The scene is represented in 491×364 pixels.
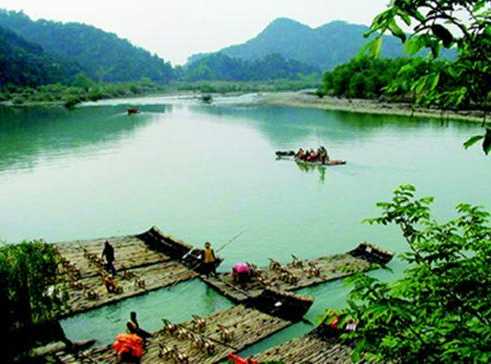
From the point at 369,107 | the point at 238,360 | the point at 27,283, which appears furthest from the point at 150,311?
the point at 369,107

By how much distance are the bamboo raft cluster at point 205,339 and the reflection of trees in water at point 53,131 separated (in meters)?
42.2

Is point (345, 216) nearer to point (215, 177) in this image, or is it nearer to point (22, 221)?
point (215, 177)

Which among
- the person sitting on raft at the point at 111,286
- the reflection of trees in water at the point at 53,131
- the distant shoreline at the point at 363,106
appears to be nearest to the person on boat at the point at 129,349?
the person sitting on raft at the point at 111,286

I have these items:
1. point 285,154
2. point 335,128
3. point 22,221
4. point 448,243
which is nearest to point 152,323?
point 448,243

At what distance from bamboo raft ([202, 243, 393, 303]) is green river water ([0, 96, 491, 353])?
1.77ft

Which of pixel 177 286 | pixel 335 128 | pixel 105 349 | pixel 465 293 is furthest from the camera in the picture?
pixel 335 128

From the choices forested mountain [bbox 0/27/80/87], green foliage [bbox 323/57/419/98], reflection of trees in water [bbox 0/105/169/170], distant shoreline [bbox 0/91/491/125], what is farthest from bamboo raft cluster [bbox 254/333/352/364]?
forested mountain [bbox 0/27/80/87]

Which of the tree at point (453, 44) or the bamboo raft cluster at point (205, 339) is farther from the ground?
the tree at point (453, 44)

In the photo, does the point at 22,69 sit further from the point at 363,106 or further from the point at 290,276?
the point at 290,276

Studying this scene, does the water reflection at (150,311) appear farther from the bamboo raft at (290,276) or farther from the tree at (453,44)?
the tree at (453,44)

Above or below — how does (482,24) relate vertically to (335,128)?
above

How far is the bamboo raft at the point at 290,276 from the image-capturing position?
69.5 feet

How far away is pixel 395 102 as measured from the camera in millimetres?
118188

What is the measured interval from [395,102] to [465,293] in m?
118
